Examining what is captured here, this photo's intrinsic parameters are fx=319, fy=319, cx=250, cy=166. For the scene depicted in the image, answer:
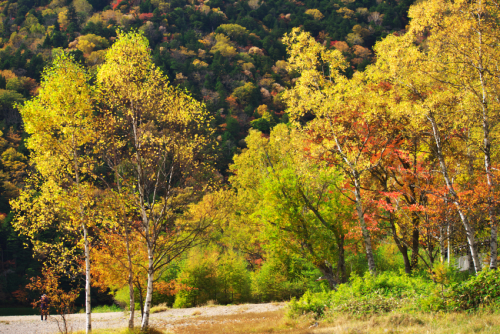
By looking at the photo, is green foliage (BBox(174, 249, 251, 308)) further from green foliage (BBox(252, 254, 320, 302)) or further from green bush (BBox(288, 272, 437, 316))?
green bush (BBox(288, 272, 437, 316))

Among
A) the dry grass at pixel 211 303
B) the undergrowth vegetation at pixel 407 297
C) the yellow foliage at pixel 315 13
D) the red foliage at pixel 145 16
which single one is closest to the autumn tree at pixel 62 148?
the undergrowth vegetation at pixel 407 297

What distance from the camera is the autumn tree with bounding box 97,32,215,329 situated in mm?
11266

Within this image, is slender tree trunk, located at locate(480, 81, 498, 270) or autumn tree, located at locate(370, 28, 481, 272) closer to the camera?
slender tree trunk, located at locate(480, 81, 498, 270)

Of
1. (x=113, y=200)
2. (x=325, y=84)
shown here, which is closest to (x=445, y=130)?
(x=325, y=84)

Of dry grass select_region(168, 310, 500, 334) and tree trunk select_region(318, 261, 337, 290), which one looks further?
tree trunk select_region(318, 261, 337, 290)

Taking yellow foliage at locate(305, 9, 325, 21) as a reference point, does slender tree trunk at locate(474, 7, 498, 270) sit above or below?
below

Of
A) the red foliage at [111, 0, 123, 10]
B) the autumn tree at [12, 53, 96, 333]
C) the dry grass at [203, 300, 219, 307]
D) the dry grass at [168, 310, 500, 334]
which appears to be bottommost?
the dry grass at [203, 300, 219, 307]

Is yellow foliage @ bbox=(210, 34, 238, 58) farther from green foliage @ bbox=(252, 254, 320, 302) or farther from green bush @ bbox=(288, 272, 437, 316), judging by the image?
green bush @ bbox=(288, 272, 437, 316)

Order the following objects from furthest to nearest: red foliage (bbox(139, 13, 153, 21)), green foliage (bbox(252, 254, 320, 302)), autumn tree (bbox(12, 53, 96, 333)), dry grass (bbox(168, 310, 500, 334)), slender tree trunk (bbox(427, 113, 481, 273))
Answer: red foliage (bbox(139, 13, 153, 21)) → green foliage (bbox(252, 254, 320, 302)) → autumn tree (bbox(12, 53, 96, 333)) → slender tree trunk (bbox(427, 113, 481, 273)) → dry grass (bbox(168, 310, 500, 334))

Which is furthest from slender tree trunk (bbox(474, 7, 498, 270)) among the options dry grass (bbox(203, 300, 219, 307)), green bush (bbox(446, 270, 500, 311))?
dry grass (bbox(203, 300, 219, 307))

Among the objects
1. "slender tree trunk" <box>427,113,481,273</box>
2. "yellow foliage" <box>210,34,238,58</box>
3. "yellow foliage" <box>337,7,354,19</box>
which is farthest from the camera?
"yellow foliage" <box>337,7,354,19</box>

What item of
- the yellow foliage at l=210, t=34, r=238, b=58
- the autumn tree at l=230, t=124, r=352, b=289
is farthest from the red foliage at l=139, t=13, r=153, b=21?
the autumn tree at l=230, t=124, r=352, b=289

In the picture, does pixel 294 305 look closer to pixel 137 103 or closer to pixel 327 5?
pixel 137 103

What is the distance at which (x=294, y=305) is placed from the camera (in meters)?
12.1
